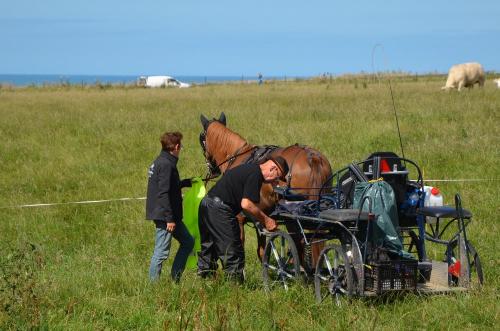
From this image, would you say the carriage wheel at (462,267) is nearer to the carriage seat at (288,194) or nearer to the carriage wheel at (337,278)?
the carriage wheel at (337,278)

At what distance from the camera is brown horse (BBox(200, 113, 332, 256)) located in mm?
9641

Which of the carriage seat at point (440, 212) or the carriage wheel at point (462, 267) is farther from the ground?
the carriage seat at point (440, 212)

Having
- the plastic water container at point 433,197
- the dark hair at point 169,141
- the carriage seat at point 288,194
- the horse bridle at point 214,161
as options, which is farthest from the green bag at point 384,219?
the horse bridle at point 214,161

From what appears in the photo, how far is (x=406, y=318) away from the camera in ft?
23.5

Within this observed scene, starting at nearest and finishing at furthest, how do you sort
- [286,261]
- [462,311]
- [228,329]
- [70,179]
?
[228,329]
[462,311]
[286,261]
[70,179]

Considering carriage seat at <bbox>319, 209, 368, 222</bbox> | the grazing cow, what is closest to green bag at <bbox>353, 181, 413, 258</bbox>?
carriage seat at <bbox>319, 209, 368, 222</bbox>

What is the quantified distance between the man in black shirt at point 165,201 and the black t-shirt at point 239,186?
47 cm

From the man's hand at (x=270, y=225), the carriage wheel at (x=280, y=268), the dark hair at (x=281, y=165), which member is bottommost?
the carriage wheel at (x=280, y=268)

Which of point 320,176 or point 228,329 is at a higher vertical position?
point 320,176

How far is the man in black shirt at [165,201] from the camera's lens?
8828mm

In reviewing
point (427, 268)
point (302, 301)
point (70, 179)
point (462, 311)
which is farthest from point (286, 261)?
point (70, 179)

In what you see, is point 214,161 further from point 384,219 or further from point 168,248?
point 384,219

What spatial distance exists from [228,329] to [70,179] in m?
11.3

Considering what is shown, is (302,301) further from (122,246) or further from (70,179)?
(70,179)
